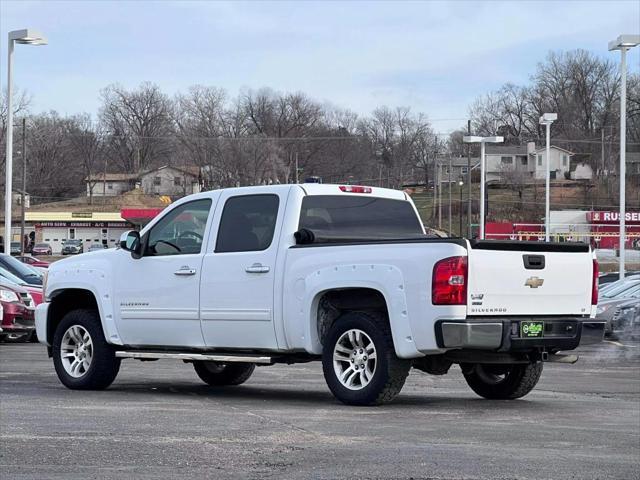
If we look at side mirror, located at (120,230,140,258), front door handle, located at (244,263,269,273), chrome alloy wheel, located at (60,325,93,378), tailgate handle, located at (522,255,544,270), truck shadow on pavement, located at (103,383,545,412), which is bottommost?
truck shadow on pavement, located at (103,383,545,412)

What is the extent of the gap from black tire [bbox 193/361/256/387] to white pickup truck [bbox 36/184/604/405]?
29mm

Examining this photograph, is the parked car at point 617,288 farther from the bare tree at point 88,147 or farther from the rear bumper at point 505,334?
the bare tree at point 88,147

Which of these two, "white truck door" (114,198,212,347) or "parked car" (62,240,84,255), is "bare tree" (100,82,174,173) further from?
"white truck door" (114,198,212,347)

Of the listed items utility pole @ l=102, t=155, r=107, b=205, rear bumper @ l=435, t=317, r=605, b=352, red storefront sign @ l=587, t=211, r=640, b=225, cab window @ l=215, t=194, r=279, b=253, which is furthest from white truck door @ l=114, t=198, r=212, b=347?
utility pole @ l=102, t=155, r=107, b=205

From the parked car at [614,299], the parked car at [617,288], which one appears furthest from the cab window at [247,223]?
the parked car at [617,288]

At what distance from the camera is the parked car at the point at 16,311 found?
20.0 meters

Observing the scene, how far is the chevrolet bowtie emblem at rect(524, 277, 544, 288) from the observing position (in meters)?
9.81

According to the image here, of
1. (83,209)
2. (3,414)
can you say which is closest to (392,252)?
(3,414)

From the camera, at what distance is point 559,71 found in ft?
429

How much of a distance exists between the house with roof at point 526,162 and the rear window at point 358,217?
11275 cm

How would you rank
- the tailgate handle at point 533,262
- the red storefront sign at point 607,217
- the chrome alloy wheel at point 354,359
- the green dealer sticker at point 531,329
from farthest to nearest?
the red storefront sign at point 607,217, the chrome alloy wheel at point 354,359, the tailgate handle at point 533,262, the green dealer sticker at point 531,329

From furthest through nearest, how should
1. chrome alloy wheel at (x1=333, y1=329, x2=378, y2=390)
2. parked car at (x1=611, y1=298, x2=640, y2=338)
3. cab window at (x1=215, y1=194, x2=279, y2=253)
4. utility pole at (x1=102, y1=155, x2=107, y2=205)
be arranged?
utility pole at (x1=102, y1=155, x2=107, y2=205)
parked car at (x1=611, y1=298, x2=640, y2=338)
cab window at (x1=215, y1=194, x2=279, y2=253)
chrome alloy wheel at (x1=333, y1=329, x2=378, y2=390)

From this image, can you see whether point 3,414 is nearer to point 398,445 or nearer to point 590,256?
point 398,445

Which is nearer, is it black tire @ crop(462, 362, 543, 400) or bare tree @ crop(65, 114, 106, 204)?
black tire @ crop(462, 362, 543, 400)
